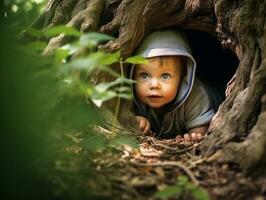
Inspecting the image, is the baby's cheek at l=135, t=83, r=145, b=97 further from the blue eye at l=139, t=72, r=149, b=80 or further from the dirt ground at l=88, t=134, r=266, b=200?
the dirt ground at l=88, t=134, r=266, b=200

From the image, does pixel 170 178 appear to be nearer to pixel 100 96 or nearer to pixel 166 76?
pixel 100 96

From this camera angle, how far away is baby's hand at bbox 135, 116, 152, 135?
4121 mm

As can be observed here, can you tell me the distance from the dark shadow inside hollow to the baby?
0.54 metres

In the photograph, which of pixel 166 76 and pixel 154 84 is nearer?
pixel 154 84

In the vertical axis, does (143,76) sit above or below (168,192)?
below

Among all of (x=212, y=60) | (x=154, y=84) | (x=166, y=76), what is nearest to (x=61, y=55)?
(x=154, y=84)

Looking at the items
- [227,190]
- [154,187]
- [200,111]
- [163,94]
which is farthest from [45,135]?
[200,111]

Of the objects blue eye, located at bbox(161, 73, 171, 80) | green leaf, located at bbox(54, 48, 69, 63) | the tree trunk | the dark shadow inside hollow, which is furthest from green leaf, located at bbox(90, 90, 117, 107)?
the dark shadow inside hollow

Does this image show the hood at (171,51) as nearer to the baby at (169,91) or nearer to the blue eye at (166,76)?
the baby at (169,91)

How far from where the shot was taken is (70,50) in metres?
2.08

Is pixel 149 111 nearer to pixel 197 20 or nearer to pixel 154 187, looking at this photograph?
pixel 197 20

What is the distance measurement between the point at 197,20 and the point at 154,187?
2420 millimetres

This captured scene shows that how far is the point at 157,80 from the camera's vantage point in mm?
4074

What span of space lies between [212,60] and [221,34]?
1.44 metres
